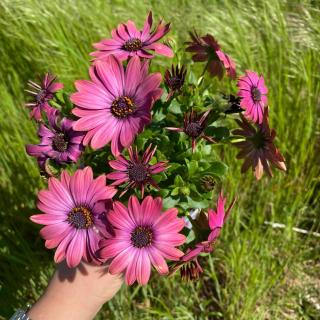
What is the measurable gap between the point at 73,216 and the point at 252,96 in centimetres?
31

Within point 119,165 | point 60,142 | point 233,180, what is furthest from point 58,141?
point 233,180

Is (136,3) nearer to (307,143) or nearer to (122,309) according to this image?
(307,143)

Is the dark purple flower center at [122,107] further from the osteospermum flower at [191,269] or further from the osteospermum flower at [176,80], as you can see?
the osteospermum flower at [191,269]

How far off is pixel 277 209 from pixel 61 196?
79 cm

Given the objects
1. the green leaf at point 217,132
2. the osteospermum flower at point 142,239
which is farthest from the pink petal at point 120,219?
the green leaf at point 217,132

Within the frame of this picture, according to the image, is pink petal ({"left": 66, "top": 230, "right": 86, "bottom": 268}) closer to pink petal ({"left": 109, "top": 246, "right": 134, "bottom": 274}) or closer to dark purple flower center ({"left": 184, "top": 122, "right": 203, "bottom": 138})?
pink petal ({"left": 109, "top": 246, "right": 134, "bottom": 274})

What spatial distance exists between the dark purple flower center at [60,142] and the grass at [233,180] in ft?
1.79

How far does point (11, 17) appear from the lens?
4.74 feet

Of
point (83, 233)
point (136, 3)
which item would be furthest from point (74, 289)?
point (136, 3)

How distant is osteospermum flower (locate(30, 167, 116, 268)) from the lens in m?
0.63

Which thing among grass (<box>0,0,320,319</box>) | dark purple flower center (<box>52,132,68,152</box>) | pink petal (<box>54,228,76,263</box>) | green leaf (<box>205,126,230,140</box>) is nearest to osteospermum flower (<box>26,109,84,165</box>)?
dark purple flower center (<box>52,132,68,152</box>)

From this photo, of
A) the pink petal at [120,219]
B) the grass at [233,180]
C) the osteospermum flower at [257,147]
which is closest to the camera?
the pink petal at [120,219]

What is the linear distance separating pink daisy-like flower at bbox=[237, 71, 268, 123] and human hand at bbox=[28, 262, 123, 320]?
35cm

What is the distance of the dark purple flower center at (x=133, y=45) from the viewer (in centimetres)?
71
